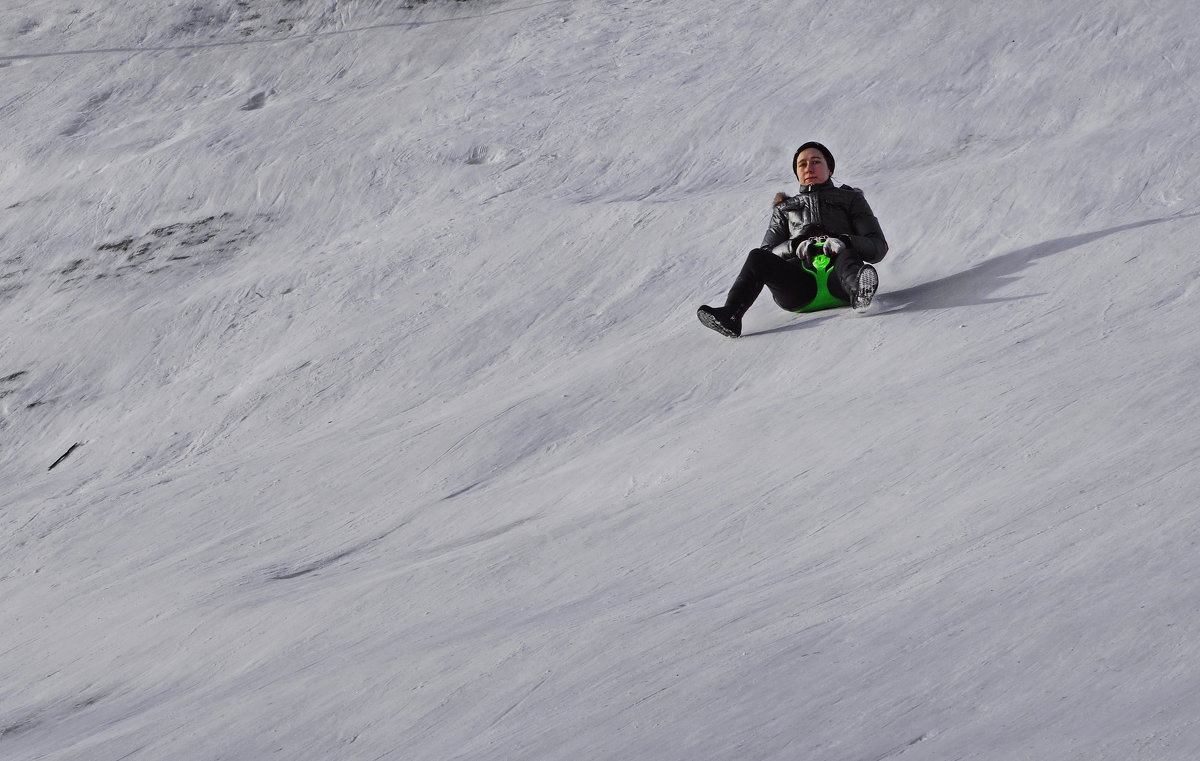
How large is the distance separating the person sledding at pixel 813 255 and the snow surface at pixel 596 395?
0.18m

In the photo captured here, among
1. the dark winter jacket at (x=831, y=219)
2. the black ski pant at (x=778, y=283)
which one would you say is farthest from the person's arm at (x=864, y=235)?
the black ski pant at (x=778, y=283)

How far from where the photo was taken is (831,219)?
5918 mm

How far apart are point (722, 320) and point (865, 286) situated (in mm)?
654

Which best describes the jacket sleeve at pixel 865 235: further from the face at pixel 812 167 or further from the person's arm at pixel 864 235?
the face at pixel 812 167

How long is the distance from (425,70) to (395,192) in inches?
81.2

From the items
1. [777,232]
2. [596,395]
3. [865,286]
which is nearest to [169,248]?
[596,395]

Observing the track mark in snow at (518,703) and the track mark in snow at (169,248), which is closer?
the track mark in snow at (518,703)

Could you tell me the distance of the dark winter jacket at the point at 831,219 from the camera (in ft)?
19.0

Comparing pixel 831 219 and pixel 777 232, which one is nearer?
pixel 831 219

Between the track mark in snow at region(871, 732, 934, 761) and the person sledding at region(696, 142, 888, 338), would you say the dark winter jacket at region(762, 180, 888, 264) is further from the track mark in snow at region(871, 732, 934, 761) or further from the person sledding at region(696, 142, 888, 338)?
the track mark in snow at region(871, 732, 934, 761)

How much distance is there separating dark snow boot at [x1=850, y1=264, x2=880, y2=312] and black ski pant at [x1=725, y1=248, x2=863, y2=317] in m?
A: 0.18

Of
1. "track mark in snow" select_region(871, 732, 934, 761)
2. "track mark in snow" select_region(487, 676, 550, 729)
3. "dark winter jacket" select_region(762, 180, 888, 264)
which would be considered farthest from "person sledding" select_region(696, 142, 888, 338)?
"track mark in snow" select_region(871, 732, 934, 761)

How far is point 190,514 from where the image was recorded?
5.30m

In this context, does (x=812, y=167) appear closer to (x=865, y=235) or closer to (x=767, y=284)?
(x=865, y=235)
